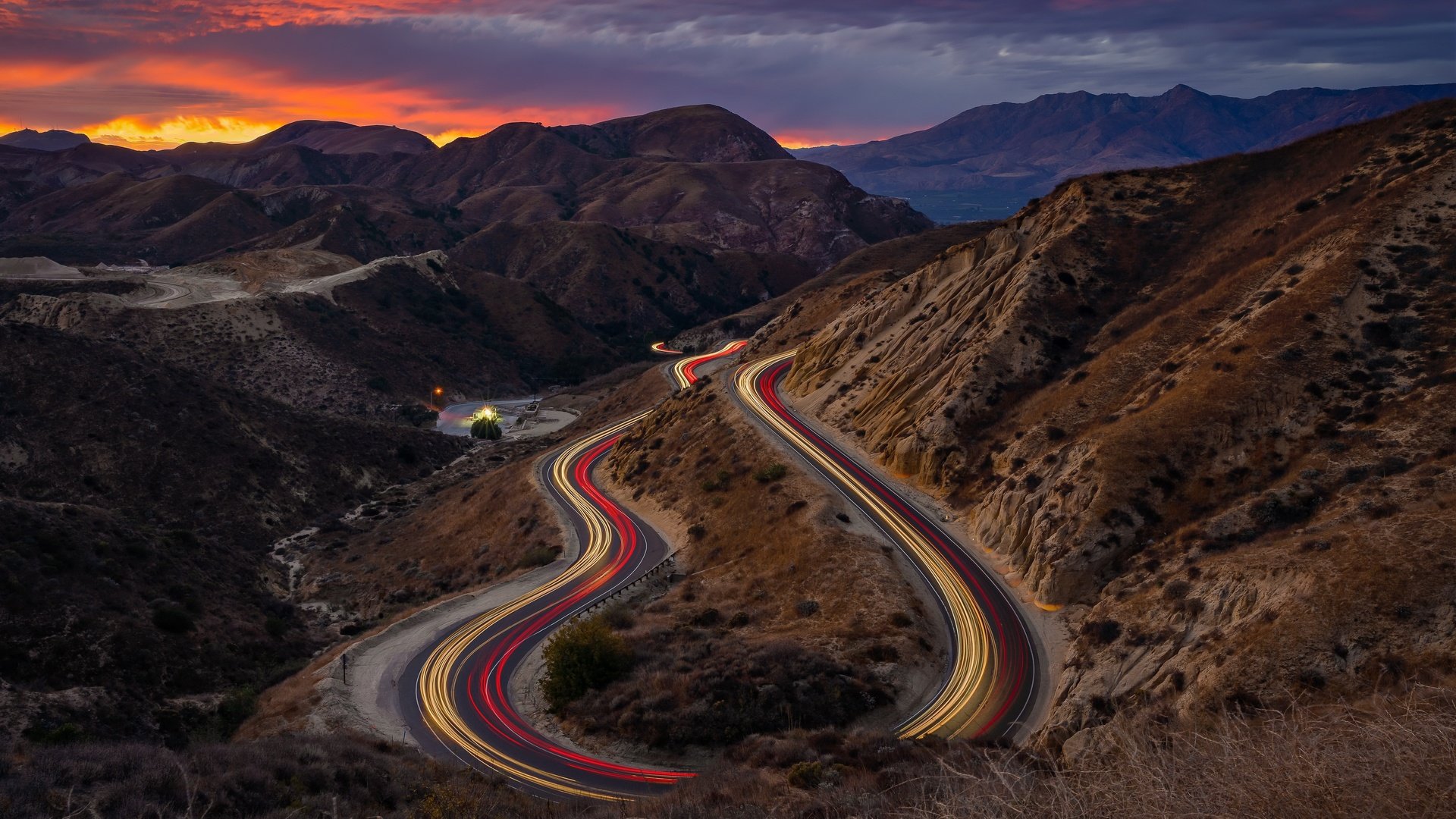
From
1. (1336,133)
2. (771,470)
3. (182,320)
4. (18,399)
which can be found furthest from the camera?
(182,320)

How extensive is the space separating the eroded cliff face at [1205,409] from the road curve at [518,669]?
17.2m

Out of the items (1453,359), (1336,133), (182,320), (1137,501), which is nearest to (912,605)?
(1137,501)

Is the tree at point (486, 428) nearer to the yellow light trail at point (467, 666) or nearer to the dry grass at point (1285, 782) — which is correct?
the yellow light trail at point (467, 666)

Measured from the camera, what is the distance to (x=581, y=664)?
35562mm

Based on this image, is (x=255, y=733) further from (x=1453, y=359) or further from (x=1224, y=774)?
(x=1453, y=359)

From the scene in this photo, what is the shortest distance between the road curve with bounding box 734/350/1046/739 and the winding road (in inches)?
2.6

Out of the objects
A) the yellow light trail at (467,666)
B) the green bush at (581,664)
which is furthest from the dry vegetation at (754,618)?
the yellow light trail at (467,666)

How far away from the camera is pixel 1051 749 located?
28797 mm

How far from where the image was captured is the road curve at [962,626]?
109 feet

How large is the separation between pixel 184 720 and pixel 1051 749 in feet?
116

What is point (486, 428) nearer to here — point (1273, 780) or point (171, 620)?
point (171, 620)

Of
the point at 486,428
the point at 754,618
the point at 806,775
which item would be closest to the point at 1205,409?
the point at 754,618

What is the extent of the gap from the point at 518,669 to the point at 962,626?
71.3ft

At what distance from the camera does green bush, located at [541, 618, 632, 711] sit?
35188mm
